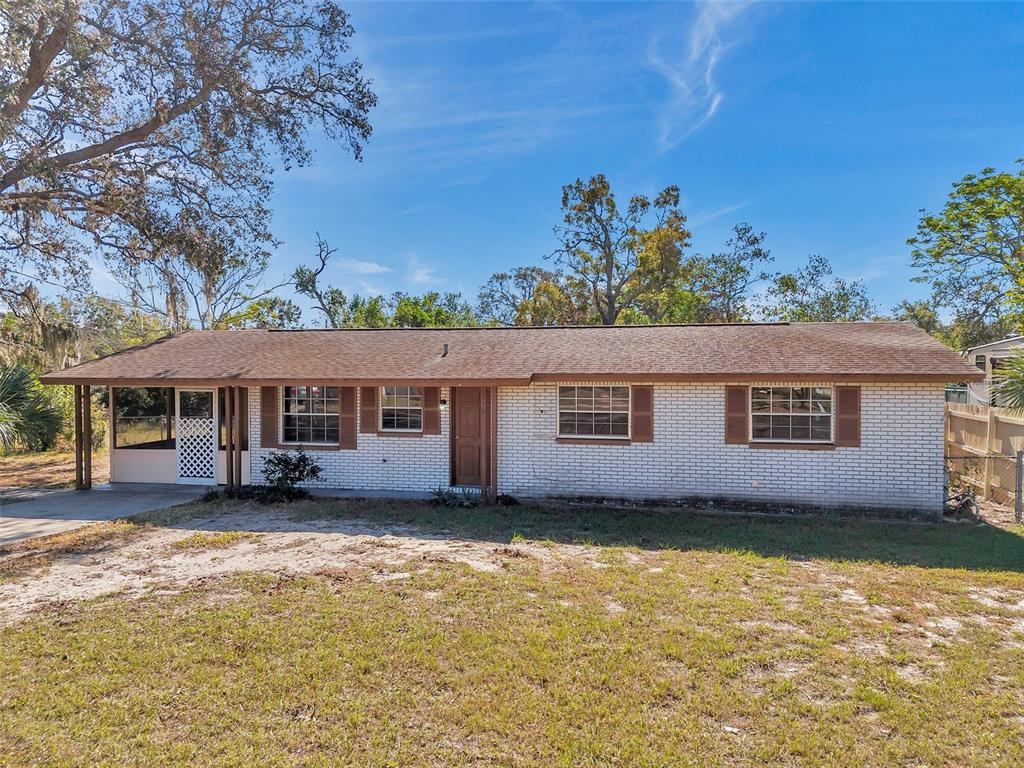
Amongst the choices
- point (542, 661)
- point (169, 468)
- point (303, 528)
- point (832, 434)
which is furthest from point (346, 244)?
point (542, 661)

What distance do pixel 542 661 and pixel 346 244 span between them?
114ft

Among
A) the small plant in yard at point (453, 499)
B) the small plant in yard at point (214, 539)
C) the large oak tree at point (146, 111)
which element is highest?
the large oak tree at point (146, 111)

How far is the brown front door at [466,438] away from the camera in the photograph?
36.6ft

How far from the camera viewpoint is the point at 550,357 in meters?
11.1

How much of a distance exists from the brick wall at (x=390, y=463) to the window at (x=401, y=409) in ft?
0.89

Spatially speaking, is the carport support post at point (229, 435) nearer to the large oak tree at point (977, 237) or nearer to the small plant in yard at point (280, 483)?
the small plant in yard at point (280, 483)

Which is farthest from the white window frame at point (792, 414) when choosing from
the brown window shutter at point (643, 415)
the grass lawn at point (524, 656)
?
the grass lawn at point (524, 656)

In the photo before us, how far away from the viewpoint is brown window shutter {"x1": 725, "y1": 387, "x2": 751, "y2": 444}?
32.5ft

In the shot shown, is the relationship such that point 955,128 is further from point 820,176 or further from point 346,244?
point 346,244

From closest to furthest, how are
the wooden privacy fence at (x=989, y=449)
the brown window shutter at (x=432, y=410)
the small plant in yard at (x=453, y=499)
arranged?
the wooden privacy fence at (x=989, y=449) → the small plant in yard at (x=453, y=499) → the brown window shutter at (x=432, y=410)

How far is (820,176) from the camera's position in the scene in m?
23.7

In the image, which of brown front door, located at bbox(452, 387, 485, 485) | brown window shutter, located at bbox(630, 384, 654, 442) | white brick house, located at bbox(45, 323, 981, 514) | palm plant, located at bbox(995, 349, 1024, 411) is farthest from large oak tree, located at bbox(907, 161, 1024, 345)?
brown front door, located at bbox(452, 387, 485, 485)

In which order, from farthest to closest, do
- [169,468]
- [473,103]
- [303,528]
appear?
[473,103] → [169,468] → [303,528]

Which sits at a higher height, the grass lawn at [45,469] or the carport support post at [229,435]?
the carport support post at [229,435]
